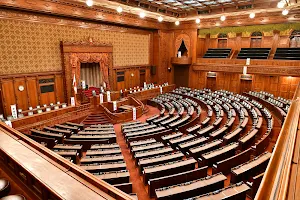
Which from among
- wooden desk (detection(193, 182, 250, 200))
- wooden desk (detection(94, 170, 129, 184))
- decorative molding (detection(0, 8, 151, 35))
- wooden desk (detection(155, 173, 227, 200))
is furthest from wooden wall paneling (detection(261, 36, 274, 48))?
wooden desk (detection(94, 170, 129, 184))

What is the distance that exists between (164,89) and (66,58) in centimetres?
700

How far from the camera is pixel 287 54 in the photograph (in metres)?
12.3

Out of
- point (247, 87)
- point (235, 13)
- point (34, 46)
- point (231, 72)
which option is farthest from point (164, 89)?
point (34, 46)

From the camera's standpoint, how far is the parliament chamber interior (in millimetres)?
2240

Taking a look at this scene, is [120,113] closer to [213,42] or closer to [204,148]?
[204,148]

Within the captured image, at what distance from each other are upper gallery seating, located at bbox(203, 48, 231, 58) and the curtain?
26.4 ft

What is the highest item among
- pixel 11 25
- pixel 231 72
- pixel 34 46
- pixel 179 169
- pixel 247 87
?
pixel 11 25

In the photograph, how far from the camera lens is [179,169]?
4523 millimetres

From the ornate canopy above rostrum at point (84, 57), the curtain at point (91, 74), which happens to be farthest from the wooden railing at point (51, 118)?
the curtain at point (91, 74)

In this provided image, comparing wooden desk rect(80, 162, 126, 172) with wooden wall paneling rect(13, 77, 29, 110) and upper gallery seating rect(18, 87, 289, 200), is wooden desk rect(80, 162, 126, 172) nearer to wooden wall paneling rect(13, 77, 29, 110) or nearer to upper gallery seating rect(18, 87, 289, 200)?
upper gallery seating rect(18, 87, 289, 200)

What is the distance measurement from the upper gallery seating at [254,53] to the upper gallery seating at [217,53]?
89 cm

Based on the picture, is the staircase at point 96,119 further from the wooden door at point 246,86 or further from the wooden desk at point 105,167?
the wooden door at point 246,86

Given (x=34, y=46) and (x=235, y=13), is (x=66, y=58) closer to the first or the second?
(x=34, y=46)

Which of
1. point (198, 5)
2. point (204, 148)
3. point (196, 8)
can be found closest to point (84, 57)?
point (198, 5)
